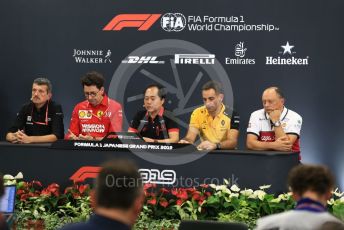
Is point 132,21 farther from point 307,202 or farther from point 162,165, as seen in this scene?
point 307,202

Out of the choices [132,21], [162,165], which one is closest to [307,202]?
[162,165]

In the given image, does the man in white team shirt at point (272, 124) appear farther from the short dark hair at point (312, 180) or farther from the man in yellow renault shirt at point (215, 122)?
the short dark hair at point (312, 180)

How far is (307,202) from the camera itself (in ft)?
10.1

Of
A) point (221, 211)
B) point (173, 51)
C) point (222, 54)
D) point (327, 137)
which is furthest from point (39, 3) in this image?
point (221, 211)

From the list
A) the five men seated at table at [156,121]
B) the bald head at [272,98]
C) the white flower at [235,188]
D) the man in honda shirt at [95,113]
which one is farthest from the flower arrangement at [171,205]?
the man in honda shirt at [95,113]

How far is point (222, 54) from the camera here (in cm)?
868

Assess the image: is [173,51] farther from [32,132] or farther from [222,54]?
[32,132]

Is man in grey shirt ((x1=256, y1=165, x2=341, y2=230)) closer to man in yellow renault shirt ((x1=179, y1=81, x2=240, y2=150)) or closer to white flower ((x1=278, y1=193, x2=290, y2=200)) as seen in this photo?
white flower ((x1=278, y1=193, x2=290, y2=200))

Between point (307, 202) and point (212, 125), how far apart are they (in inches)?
160

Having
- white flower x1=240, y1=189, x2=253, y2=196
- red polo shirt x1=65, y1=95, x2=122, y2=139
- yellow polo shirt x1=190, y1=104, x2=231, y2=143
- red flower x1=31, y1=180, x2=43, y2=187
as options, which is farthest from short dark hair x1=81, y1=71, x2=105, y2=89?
white flower x1=240, y1=189, x2=253, y2=196

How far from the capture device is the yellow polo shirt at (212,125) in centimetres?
701

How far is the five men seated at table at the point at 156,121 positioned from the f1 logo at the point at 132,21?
1.84 m

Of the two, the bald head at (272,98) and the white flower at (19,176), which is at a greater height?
the bald head at (272,98)

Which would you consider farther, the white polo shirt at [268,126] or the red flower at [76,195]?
the white polo shirt at [268,126]
